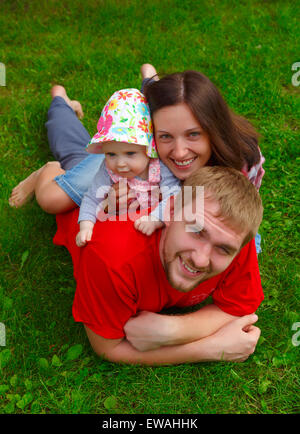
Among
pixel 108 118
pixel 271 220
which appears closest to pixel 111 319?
pixel 108 118

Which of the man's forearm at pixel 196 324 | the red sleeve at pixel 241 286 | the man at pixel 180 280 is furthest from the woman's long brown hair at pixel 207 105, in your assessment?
the man's forearm at pixel 196 324

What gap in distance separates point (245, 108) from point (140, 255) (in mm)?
3350

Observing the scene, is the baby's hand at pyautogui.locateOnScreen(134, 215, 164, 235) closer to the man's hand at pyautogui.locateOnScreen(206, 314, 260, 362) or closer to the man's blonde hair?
the man's blonde hair

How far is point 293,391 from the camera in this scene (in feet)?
9.46

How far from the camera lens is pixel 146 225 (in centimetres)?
237

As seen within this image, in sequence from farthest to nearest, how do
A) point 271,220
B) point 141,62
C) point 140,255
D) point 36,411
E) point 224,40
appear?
point 224,40 < point 141,62 < point 271,220 < point 36,411 < point 140,255

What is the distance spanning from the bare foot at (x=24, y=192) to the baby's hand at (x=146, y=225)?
1.68 meters

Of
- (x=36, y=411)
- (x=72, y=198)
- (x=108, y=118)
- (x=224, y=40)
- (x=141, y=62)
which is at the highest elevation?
(x=224, y=40)

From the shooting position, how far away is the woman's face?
2.75 m

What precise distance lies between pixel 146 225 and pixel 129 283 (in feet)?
1.08

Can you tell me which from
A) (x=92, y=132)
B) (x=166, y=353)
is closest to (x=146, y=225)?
(x=166, y=353)

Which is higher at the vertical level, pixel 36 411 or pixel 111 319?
pixel 111 319

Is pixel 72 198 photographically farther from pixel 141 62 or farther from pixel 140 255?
pixel 141 62

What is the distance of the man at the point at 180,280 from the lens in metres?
2.23
